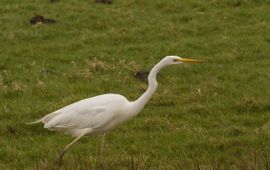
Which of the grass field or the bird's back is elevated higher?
the bird's back

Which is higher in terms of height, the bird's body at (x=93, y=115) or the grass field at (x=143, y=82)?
the bird's body at (x=93, y=115)

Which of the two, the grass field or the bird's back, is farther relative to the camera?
the grass field

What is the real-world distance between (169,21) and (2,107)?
33.4ft

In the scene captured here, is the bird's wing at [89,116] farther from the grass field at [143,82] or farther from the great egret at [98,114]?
the grass field at [143,82]

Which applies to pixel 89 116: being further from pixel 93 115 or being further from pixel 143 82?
pixel 143 82

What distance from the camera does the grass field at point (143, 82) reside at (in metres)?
10.6

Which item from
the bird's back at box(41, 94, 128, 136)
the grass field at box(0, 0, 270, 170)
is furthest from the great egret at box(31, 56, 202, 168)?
the grass field at box(0, 0, 270, 170)

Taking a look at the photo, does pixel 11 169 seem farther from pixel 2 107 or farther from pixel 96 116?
pixel 2 107

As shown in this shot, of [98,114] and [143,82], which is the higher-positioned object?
[98,114]

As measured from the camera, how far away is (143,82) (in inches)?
603

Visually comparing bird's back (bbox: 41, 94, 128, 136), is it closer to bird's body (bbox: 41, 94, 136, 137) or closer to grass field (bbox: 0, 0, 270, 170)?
bird's body (bbox: 41, 94, 136, 137)

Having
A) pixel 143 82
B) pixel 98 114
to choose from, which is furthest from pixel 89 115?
pixel 143 82

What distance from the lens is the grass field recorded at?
10.6 m

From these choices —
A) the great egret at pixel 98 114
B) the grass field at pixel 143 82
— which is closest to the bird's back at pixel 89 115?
the great egret at pixel 98 114
